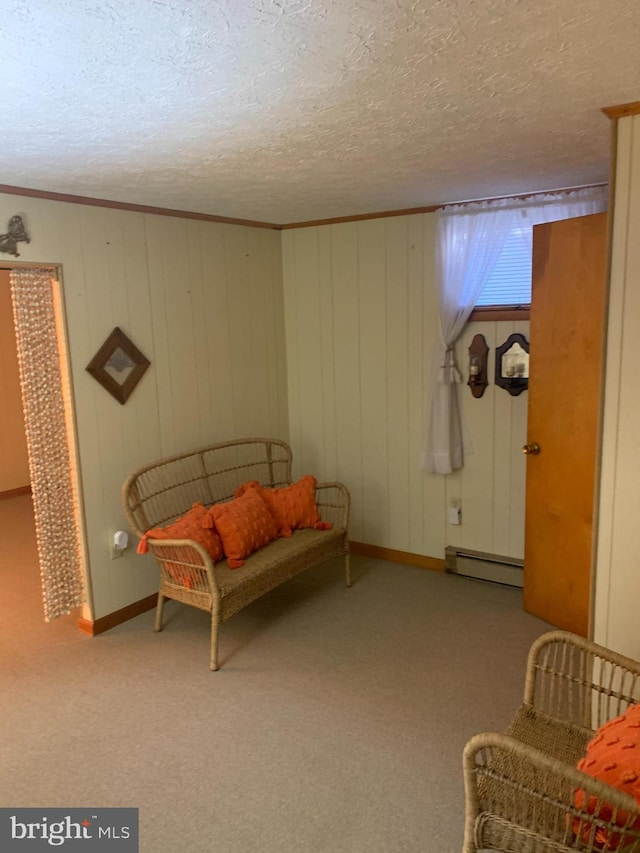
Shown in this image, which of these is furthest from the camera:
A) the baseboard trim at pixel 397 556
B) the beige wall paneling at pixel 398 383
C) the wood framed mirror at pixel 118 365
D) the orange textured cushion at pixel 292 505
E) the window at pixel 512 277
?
the baseboard trim at pixel 397 556

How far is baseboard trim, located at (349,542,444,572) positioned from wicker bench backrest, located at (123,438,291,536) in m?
0.75

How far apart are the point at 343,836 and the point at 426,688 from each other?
0.95 m

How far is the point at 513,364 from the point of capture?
3.96m

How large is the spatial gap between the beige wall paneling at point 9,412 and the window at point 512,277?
462cm

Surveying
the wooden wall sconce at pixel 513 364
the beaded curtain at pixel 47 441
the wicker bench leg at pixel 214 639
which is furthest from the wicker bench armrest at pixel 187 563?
the wooden wall sconce at pixel 513 364

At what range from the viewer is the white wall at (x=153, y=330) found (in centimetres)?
344

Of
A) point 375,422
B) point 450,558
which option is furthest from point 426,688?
point 375,422

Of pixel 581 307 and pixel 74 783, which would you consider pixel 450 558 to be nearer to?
pixel 581 307

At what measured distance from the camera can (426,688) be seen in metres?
3.07

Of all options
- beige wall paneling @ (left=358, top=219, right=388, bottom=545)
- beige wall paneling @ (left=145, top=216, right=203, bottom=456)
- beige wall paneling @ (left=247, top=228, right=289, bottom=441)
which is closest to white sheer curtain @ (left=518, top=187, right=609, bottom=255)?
beige wall paneling @ (left=358, top=219, right=388, bottom=545)

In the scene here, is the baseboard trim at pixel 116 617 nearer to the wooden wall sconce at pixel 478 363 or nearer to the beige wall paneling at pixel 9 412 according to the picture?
the wooden wall sconce at pixel 478 363

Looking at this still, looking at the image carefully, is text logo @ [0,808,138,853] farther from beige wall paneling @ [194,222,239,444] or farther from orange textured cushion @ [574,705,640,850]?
beige wall paneling @ [194,222,239,444]

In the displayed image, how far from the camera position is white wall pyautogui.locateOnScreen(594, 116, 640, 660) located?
221 centimetres

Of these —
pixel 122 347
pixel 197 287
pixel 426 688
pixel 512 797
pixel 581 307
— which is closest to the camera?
pixel 512 797
